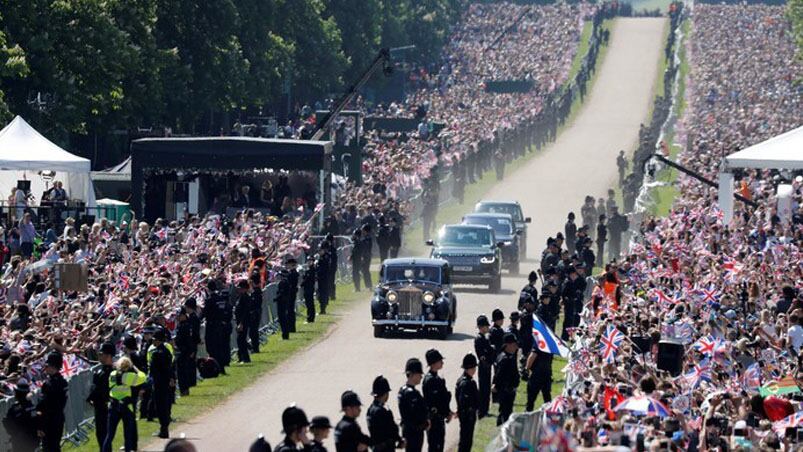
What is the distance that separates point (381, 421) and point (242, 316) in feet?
43.8

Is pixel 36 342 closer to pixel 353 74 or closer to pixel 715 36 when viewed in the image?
pixel 353 74

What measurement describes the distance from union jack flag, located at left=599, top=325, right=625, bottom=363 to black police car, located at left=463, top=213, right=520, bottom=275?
81.6 ft

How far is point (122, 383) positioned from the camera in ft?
82.5

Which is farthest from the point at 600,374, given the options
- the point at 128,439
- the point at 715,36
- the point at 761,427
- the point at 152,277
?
the point at 715,36

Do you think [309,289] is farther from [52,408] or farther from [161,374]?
[52,408]

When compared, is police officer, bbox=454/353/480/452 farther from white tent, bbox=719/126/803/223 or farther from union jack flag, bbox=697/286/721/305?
white tent, bbox=719/126/803/223

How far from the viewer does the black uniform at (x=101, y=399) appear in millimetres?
25288

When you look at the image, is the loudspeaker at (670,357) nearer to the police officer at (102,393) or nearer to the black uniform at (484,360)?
the black uniform at (484,360)

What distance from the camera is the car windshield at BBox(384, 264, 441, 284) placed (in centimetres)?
3773

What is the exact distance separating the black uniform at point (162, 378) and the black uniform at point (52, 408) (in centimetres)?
288

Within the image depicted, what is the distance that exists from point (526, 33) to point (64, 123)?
72.5 meters

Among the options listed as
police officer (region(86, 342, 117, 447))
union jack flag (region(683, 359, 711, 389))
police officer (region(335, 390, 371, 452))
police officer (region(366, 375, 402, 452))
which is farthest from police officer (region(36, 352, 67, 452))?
union jack flag (region(683, 359, 711, 389))

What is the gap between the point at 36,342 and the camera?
84.0 ft

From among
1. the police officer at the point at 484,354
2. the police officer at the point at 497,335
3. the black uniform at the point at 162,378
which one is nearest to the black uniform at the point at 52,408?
the black uniform at the point at 162,378
